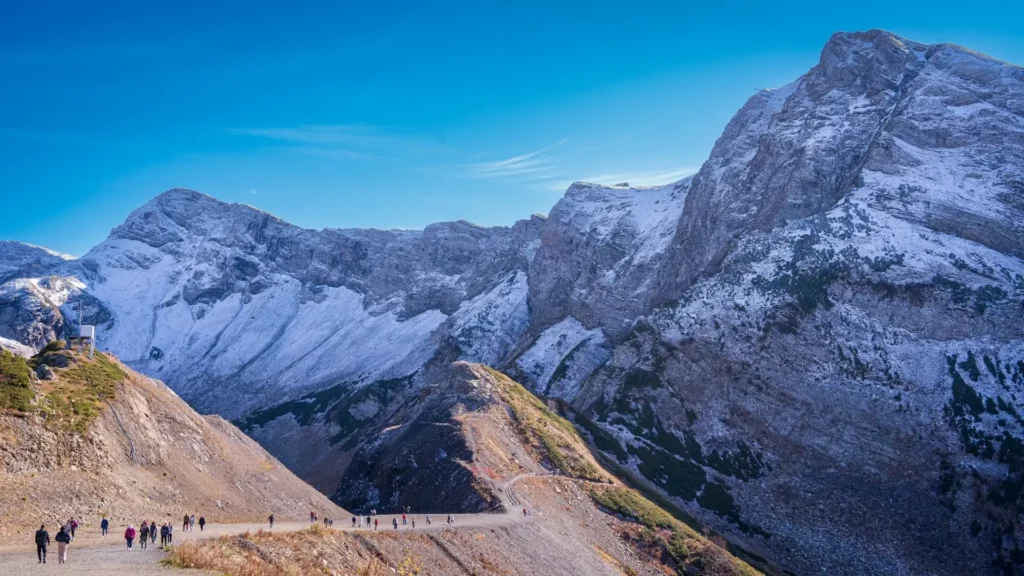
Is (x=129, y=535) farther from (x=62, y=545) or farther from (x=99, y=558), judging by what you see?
(x=62, y=545)

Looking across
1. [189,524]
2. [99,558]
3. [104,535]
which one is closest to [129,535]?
[99,558]

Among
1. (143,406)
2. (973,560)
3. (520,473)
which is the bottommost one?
(973,560)

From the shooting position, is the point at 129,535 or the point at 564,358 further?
the point at 564,358

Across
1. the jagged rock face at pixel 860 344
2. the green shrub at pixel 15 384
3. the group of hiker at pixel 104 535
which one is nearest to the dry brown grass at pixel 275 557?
the group of hiker at pixel 104 535

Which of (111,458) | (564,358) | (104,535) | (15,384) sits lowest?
(564,358)

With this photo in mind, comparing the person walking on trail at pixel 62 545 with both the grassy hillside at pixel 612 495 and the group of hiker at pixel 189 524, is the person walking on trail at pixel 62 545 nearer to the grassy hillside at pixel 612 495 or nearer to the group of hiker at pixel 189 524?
the group of hiker at pixel 189 524

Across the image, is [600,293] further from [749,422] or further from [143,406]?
[143,406]

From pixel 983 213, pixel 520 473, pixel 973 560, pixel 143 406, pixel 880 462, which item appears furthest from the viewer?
pixel 983 213

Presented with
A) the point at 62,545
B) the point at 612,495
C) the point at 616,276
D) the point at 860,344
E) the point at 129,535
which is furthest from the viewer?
the point at 616,276

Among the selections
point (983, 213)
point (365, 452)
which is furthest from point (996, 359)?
point (365, 452)
